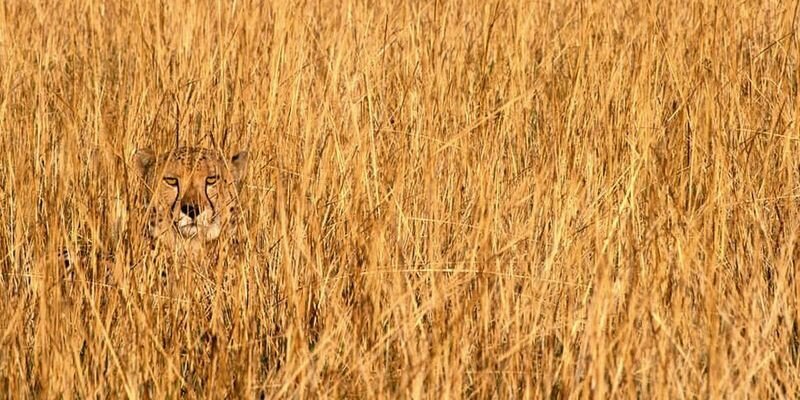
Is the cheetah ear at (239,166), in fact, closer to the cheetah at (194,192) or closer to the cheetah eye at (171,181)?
the cheetah at (194,192)

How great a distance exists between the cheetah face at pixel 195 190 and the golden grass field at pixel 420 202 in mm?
79

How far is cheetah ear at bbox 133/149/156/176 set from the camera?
264cm

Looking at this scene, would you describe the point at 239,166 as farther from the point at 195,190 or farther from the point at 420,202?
the point at 420,202

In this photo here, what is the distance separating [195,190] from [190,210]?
0.05 metres

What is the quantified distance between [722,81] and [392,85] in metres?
0.80

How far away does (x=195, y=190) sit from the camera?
2805 mm

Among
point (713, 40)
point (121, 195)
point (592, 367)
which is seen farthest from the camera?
point (713, 40)

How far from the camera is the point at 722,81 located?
9.33ft

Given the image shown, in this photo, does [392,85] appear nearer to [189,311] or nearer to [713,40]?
[713,40]

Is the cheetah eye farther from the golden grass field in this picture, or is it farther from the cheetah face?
the golden grass field

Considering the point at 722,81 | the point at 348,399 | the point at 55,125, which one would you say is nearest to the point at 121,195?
the point at 55,125

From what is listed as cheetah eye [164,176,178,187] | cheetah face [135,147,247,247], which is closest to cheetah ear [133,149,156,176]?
cheetah face [135,147,247,247]

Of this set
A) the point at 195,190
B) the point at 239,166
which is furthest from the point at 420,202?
the point at 195,190

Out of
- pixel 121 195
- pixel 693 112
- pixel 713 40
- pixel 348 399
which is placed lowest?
pixel 348 399
